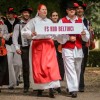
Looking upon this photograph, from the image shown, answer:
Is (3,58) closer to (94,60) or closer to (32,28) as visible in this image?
(32,28)

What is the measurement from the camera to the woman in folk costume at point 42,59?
9.80 m

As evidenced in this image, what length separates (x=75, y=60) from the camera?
1030 cm

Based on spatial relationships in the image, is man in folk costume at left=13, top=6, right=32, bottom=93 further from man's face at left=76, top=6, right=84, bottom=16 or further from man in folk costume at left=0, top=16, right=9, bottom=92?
man's face at left=76, top=6, right=84, bottom=16

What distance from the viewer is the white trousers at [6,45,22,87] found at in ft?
38.5

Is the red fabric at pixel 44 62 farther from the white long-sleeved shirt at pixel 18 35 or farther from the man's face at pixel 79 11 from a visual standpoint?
the man's face at pixel 79 11

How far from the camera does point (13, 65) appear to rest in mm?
12039

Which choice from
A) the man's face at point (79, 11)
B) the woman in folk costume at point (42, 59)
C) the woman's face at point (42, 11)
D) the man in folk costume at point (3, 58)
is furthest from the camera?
the man's face at point (79, 11)

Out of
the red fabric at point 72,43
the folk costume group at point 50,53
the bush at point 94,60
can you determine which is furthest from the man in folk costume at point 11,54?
the bush at point 94,60

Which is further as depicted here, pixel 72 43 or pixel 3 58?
pixel 3 58

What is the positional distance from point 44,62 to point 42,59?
8cm

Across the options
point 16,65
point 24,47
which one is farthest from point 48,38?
point 16,65

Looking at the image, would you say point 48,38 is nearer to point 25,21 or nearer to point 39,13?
point 39,13

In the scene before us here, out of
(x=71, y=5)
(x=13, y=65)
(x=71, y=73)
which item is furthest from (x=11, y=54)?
(x=71, y=5)

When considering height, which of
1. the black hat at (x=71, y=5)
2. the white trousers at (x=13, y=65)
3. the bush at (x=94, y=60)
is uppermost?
the black hat at (x=71, y=5)
